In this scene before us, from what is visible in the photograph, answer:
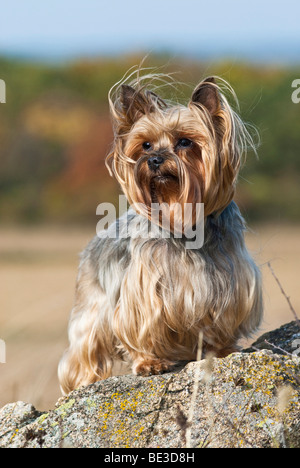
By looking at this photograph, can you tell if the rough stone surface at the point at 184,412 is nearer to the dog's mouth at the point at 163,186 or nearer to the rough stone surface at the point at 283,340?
the rough stone surface at the point at 283,340

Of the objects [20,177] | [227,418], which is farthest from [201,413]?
[20,177]

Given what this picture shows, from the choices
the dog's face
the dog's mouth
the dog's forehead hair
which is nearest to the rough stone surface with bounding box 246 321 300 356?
the dog's face

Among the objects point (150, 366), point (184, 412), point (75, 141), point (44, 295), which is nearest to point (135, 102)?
point (150, 366)

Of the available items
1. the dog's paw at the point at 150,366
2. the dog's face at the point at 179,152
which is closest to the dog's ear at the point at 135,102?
the dog's face at the point at 179,152

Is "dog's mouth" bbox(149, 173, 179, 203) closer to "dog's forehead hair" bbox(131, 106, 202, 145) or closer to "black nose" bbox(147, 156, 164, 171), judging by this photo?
"black nose" bbox(147, 156, 164, 171)

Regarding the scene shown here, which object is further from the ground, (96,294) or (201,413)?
(96,294)

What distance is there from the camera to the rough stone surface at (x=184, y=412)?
461cm

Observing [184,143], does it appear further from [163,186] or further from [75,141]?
[75,141]

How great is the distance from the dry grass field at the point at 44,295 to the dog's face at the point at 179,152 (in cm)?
97

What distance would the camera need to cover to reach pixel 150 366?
21.1 ft

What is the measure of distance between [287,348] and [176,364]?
1091 mm

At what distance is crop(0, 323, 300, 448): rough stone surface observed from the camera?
4609mm

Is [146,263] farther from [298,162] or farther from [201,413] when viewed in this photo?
[298,162]

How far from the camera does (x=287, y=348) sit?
6051 mm
